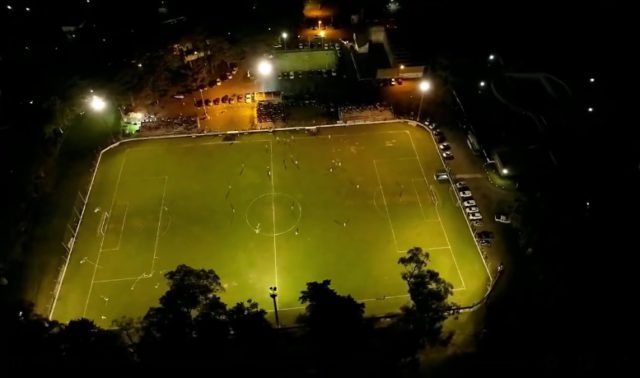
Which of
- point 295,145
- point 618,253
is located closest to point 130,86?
point 295,145

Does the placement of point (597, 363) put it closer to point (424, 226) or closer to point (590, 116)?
point (424, 226)

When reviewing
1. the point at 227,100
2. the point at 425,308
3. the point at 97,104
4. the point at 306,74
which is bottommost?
the point at 425,308

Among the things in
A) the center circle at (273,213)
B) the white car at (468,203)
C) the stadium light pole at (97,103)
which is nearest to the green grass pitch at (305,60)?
the stadium light pole at (97,103)

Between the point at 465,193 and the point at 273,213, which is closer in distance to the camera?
the point at 273,213

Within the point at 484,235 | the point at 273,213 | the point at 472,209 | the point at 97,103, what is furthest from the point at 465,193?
the point at 97,103

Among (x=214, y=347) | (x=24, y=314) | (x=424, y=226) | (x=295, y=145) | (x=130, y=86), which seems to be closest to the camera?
(x=214, y=347)

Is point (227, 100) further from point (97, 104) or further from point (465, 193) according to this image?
point (465, 193)

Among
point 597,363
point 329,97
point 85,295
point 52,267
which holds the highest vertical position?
point 329,97
